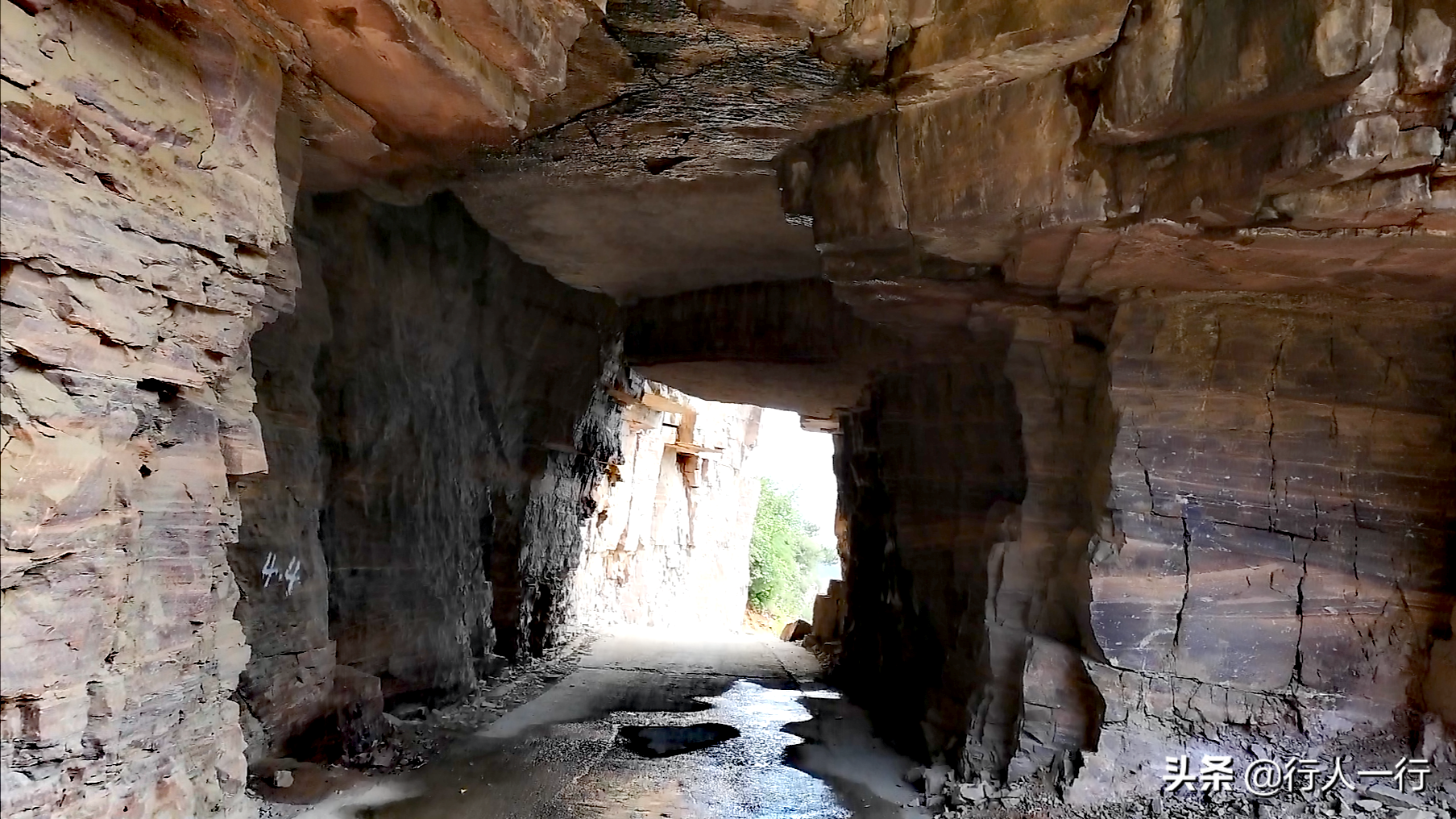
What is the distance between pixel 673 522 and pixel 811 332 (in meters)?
12.0

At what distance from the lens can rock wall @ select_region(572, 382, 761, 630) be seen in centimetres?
1376

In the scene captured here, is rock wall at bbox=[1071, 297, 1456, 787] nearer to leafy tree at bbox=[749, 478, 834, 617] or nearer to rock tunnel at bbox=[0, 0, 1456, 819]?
rock tunnel at bbox=[0, 0, 1456, 819]

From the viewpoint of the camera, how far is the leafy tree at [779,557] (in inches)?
963

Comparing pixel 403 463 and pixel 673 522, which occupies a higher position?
pixel 403 463

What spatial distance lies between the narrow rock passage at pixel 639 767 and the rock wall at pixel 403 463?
0.73m

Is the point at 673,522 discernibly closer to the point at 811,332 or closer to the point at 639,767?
the point at 811,332

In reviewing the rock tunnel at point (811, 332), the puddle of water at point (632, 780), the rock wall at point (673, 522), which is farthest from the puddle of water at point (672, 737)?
the rock wall at point (673, 522)

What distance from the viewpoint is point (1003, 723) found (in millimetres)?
5141

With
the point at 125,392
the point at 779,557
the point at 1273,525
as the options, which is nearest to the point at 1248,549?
the point at 1273,525

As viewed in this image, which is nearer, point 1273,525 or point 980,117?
point 980,117

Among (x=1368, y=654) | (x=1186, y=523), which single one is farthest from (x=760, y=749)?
(x=1368, y=654)

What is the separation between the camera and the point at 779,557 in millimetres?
25797

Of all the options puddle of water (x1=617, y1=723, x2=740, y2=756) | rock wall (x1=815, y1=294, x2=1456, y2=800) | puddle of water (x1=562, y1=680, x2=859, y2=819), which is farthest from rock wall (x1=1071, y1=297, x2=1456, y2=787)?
puddle of water (x1=617, y1=723, x2=740, y2=756)

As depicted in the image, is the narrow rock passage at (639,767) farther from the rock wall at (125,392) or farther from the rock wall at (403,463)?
the rock wall at (125,392)
